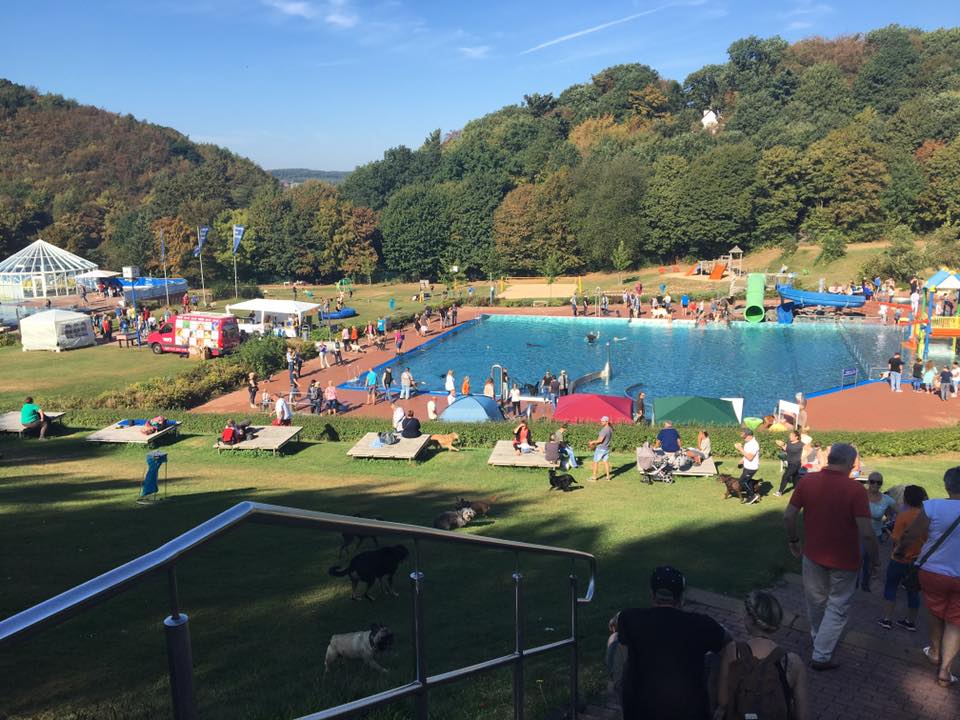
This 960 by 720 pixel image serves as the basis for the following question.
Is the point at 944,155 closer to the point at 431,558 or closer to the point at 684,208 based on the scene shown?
the point at 684,208

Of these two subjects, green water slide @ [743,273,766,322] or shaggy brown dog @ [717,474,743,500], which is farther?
green water slide @ [743,273,766,322]

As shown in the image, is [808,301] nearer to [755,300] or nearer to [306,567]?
[755,300]

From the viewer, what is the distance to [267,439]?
17.9 metres

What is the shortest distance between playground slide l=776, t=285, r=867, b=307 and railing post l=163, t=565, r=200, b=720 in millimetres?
41150

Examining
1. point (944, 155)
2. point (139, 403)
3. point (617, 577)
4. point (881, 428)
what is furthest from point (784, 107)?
point (617, 577)

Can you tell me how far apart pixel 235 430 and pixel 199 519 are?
22.0ft

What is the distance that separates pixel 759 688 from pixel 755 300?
37.7 m

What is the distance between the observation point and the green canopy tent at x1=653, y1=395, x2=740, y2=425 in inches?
753

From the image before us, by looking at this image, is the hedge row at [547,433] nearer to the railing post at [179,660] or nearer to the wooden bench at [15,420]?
the wooden bench at [15,420]

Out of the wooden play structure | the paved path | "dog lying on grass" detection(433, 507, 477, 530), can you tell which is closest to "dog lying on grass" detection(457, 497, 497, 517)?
"dog lying on grass" detection(433, 507, 477, 530)

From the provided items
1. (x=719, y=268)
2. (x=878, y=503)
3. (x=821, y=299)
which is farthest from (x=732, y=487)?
(x=719, y=268)

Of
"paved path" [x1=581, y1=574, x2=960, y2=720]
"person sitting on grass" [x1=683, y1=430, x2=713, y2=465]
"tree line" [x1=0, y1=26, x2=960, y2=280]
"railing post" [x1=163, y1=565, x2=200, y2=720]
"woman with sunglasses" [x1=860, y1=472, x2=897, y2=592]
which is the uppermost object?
"tree line" [x1=0, y1=26, x2=960, y2=280]

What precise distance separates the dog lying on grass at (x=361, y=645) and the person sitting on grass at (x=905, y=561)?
4.62m

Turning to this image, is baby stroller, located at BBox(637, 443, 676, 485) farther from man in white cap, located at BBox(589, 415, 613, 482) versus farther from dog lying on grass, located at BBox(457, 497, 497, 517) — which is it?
dog lying on grass, located at BBox(457, 497, 497, 517)
